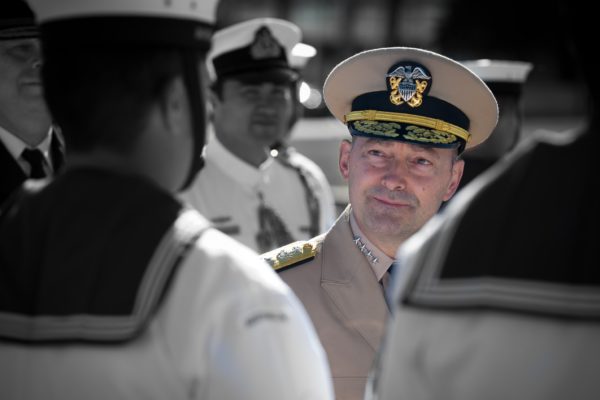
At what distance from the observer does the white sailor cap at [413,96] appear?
2.97 meters

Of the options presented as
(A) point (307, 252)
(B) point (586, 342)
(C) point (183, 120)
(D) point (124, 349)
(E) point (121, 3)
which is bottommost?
A: (A) point (307, 252)

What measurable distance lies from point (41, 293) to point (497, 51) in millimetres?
17079

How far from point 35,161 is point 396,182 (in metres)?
1.38

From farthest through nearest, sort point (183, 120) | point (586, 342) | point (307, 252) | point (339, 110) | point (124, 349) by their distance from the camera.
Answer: point (339, 110) → point (307, 252) → point (183, 120) → point (124, 349) → point (586, 342)

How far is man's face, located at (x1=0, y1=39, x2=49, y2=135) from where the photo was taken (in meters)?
3.54

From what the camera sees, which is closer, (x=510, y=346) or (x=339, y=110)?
(x=510, y=346)

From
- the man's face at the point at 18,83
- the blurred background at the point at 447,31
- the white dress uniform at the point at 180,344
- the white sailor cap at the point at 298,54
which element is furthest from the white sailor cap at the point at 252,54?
the blurred background at the point at 447,31

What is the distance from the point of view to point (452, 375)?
155cm

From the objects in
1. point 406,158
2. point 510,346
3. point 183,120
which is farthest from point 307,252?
point 510,346

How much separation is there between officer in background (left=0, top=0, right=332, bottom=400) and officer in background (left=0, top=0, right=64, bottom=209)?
1.86 meters

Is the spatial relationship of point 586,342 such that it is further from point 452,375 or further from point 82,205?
point 82,205

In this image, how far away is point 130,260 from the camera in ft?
5.22

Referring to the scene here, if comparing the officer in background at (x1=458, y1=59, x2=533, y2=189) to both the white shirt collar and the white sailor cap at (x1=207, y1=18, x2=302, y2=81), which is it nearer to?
the white sailor cap at (x1=207, y1=18, x2=302, y2=81)

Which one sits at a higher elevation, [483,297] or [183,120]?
[183,120]
